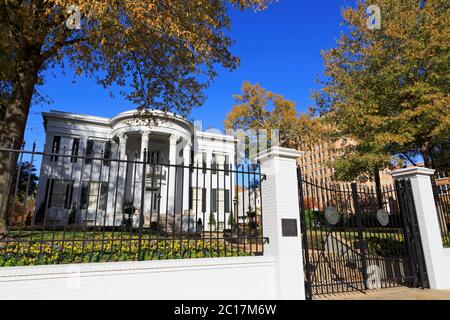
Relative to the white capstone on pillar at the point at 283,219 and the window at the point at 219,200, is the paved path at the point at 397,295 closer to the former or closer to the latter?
the white capstone on pillar at the point at 283,219

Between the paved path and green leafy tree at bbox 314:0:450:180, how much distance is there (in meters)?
7.61

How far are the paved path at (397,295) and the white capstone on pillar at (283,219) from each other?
141 cm

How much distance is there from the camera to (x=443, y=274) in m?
8.30

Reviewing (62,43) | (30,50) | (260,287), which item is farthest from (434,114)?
(30,50)

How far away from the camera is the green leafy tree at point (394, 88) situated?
43.8 ft

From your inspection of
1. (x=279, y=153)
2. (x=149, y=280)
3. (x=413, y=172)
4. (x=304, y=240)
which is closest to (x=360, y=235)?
(x=304, y=240)

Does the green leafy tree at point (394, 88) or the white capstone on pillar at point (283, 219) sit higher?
the green leafy tree at point (394, 88)

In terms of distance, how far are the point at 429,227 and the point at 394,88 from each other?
28.1ft

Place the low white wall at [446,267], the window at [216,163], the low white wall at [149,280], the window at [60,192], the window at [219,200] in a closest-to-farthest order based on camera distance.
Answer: the low white wall at [149,280], the window at [60,192], the window at [219,200], the window at [216,163], the low white wall at [446,267]

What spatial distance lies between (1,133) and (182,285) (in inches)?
303

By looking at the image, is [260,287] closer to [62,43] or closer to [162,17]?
[162,17]

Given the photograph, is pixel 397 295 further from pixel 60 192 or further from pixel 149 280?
pixel 60 192

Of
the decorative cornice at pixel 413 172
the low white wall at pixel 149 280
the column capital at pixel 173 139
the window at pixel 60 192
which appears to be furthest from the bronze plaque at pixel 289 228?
the column capital at pixel 173 139

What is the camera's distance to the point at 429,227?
334 inches
